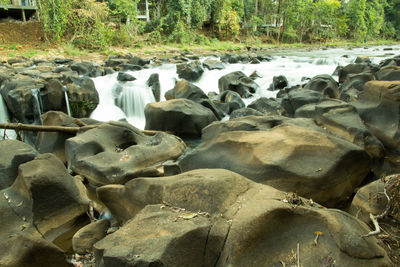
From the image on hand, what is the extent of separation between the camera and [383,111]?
5.36 metres

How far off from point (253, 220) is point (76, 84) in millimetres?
7733

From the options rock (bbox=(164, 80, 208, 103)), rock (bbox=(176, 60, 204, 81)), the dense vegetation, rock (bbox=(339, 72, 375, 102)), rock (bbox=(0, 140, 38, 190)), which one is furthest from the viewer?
the dense vegetation

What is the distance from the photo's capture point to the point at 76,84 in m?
8.76

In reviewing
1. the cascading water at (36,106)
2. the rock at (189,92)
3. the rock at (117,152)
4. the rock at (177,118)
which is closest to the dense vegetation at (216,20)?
the cascading water at (36,106)

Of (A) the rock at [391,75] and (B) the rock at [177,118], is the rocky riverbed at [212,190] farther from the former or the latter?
(A) the rock at [391,75]

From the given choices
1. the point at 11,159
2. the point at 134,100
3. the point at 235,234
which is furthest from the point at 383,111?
the point at 134,100

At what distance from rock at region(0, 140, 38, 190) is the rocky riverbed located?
12mm

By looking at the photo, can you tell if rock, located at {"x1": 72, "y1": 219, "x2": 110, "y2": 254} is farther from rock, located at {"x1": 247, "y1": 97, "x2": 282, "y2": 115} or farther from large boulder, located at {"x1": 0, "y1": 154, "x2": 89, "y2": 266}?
rock, located at {"x1": 247, "y1": 97, "x2": 282, "y2": 115}

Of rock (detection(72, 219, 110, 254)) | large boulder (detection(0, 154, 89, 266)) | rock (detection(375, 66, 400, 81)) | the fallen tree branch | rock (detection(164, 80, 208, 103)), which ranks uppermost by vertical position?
rock (detection(375, 66, 400, 81))

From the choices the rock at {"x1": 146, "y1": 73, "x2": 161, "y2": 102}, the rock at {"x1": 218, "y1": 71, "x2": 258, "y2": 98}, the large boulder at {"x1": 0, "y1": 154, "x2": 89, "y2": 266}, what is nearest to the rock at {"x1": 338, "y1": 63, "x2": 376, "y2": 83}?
the rock at {"x1": 218, "y1": 71, "x2": 258, "y2": 98}

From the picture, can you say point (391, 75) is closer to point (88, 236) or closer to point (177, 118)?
point (177, 118)

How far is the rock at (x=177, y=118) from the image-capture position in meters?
6.49

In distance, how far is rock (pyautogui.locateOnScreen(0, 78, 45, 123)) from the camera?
7652mm

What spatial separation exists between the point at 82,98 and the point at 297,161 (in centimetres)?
650
